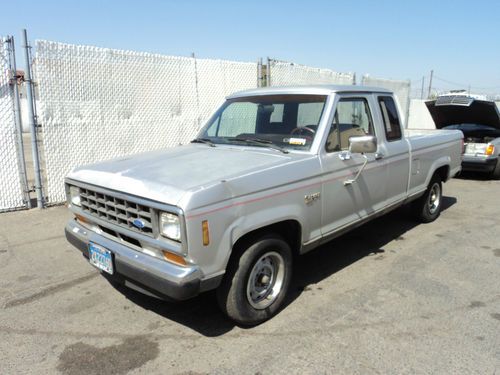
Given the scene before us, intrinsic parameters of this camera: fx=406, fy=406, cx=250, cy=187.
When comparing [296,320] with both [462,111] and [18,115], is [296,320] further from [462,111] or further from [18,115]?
[462,111]

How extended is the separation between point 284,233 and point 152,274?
1261 millimetres

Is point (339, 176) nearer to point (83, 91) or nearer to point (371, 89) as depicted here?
point (371, 89)

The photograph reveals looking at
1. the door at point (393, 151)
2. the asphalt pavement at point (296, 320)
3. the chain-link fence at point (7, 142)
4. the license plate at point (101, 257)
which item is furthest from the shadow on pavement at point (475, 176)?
the chain-link fence at point (7, 142)

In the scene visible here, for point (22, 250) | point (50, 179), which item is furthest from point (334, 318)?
point (50, 179)

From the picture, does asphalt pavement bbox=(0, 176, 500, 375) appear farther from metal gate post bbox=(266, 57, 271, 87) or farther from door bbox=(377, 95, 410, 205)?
metal gate post bbox=(266, 57, 271, 87)

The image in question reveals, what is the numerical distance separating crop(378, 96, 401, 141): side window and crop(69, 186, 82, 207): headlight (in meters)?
3.36

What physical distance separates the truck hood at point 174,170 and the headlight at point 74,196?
0.14m

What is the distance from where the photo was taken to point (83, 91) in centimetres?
696

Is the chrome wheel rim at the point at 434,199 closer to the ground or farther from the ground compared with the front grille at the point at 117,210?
closer to the ground

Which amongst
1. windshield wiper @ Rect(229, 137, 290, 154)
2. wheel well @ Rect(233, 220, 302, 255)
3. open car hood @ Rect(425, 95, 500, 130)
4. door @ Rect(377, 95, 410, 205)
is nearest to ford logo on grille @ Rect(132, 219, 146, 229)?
wheel well @ Rect(233, 220, 302, 255)

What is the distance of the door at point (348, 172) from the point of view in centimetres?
378

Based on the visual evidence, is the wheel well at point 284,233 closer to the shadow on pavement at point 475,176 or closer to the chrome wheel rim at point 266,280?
the chrome wheel rim at point 266,280

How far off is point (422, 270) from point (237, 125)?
8.48 feet

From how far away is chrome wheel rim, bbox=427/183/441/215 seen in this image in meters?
6.18
